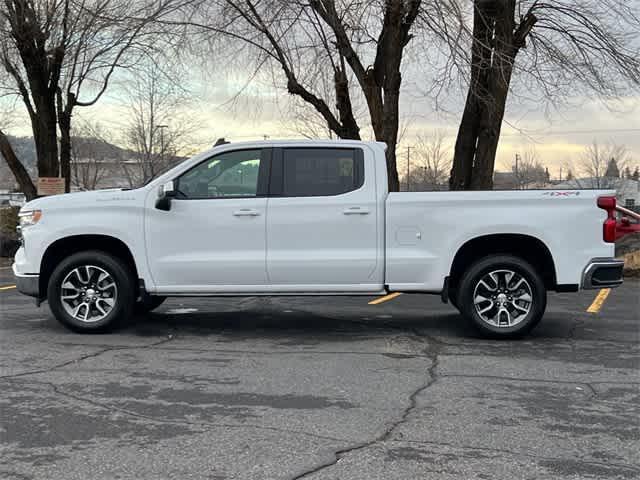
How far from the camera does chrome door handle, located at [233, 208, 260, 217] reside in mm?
7191

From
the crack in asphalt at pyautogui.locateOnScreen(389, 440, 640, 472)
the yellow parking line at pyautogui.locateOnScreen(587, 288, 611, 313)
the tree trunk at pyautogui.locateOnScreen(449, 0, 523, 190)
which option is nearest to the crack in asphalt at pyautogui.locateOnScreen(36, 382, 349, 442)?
the crack in asphalt at pyautogui.locateOnScreen(389, 440, 640, 472)

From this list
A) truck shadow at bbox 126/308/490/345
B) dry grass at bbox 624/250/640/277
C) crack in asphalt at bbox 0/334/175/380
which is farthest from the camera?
dry grass at bbox 624/250/640/277

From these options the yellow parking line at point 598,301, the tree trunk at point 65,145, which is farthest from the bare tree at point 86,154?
the yellow parking line at point 598,301

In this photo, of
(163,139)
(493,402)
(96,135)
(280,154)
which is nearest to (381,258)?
(280,154)

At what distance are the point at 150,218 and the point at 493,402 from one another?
13.1 ft

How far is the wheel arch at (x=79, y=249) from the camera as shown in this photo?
7406 millimetres

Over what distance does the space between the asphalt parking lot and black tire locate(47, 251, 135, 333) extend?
0.89 ft

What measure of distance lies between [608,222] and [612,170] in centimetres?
6926

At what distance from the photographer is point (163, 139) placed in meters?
39.8

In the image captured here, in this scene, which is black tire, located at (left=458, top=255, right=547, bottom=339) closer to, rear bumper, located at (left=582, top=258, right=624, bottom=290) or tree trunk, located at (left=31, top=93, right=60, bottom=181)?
rear bumper, located at (left=582, top=258, right=624, bottom=290)

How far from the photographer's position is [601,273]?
23.0 ft

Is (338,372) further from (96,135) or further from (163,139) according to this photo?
(96,135)

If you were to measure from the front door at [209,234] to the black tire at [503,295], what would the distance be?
2.09 metres

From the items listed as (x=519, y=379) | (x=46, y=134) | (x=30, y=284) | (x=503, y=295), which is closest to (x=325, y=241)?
(x=503, y=295)
